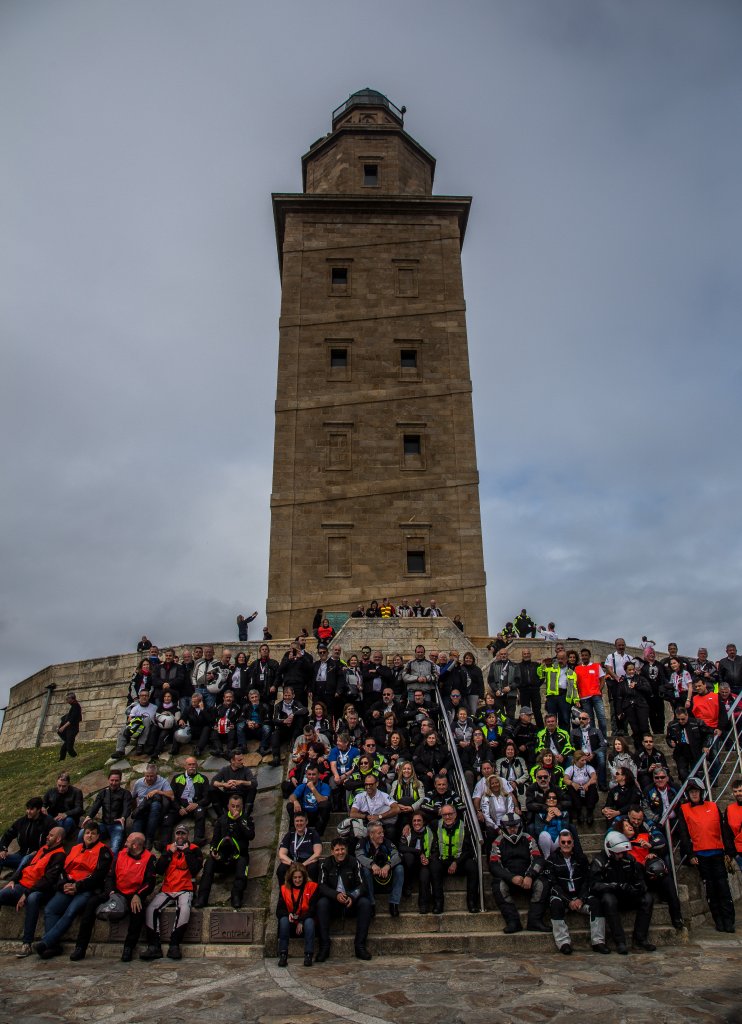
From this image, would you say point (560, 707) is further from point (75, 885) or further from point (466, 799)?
point (75, 885)

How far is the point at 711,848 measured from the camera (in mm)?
8727

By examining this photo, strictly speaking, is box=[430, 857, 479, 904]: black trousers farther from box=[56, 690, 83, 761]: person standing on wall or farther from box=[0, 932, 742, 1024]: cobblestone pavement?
box=[56, 690, 83, 761]: person standing on wall

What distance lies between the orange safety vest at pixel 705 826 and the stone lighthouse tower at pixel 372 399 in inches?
591

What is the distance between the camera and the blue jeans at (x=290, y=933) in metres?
7.51

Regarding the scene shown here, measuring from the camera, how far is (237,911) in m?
8.25

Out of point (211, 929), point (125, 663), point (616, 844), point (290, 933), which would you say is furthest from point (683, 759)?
point (125, 663)

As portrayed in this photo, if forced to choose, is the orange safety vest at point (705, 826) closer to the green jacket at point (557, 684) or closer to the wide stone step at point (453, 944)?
the wide stone step at point (453, 944)

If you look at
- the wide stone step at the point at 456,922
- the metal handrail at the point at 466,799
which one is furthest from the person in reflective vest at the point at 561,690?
the wide stone step at the point at 456,922

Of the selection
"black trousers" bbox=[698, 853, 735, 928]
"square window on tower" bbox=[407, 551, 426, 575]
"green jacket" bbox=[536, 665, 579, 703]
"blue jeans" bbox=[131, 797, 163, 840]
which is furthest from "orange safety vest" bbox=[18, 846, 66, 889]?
"square window on tower" bbox=[407, 551, 426, 575]

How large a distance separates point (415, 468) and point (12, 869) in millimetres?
19087

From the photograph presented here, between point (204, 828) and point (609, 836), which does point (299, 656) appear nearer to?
point (204, 828)

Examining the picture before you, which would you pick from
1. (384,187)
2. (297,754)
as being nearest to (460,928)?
(297,754)

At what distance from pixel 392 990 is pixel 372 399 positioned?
73.8ft

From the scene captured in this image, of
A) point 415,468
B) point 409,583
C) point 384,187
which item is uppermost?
point 384,187
